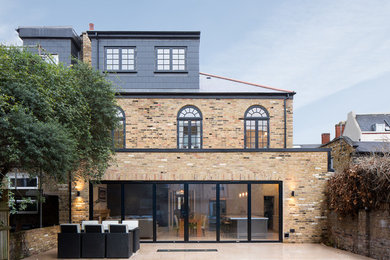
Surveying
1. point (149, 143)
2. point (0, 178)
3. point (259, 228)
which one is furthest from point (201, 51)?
point (0, 178)

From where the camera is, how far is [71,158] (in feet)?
26.3

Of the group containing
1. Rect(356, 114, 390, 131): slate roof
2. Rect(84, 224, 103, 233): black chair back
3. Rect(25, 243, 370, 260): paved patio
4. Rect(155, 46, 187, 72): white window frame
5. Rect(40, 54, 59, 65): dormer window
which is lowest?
Rect(25, 243, 370, 260): paved patio

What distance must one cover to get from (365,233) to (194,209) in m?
5.50

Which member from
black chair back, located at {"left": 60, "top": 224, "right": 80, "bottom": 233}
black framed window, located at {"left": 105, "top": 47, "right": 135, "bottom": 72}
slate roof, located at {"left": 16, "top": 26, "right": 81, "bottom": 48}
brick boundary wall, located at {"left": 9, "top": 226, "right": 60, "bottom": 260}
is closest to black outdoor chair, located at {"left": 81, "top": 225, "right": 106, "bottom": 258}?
black chair back, located at {"left": 60, "top": 224, "right": 80, "bottom": 233}

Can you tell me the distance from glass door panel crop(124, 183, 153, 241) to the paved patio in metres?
0.77

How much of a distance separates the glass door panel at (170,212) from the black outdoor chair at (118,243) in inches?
97.4

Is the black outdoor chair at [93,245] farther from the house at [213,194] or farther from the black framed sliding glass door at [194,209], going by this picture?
the black framed sliding glass door at [194,209]

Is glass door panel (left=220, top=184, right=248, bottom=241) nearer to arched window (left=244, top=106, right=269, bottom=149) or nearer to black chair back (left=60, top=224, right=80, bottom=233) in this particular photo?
arched window (left=244, top=106, right=269, bottom=149)

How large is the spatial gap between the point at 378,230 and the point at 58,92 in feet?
30.3

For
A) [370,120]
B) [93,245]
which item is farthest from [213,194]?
[370,120]

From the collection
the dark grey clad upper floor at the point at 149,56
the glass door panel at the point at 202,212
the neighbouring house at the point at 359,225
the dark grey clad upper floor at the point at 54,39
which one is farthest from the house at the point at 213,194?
the dark grey clad upper floor at the point at 54,39

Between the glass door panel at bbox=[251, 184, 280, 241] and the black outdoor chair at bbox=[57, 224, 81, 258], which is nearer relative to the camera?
the black outdoor chair at bbox=[57, 224, 81, 258]

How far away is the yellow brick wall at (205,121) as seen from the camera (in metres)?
14.1

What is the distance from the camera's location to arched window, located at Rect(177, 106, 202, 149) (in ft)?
46.8
